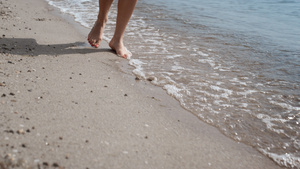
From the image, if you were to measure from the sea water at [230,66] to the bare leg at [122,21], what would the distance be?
0.54 feet

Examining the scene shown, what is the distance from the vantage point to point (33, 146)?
1332 millimetres

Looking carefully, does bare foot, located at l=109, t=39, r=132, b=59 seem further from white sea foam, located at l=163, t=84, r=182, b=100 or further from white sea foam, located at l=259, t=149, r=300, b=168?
white sea foam, located at l=259, t=149, r=300, b=168

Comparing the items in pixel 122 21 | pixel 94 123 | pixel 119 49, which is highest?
pixel 122 21

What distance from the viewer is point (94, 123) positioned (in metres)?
1.65

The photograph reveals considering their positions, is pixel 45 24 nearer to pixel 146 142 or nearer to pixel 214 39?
pixel 214 39

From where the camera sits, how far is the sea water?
1.97 m

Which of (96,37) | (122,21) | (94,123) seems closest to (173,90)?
(94,123)

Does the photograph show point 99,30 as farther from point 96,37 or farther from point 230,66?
point 230,66

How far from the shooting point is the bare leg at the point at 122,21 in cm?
303

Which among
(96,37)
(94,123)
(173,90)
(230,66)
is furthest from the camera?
(96,37)

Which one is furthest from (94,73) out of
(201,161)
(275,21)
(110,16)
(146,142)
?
(275,21)

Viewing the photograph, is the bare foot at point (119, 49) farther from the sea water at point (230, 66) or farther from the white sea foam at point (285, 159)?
the white sea foam at point (285, 159)

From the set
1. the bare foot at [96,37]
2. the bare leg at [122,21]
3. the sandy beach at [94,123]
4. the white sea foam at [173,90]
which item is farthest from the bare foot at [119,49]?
the white sea foam at [173,90]

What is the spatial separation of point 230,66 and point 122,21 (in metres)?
1.21
